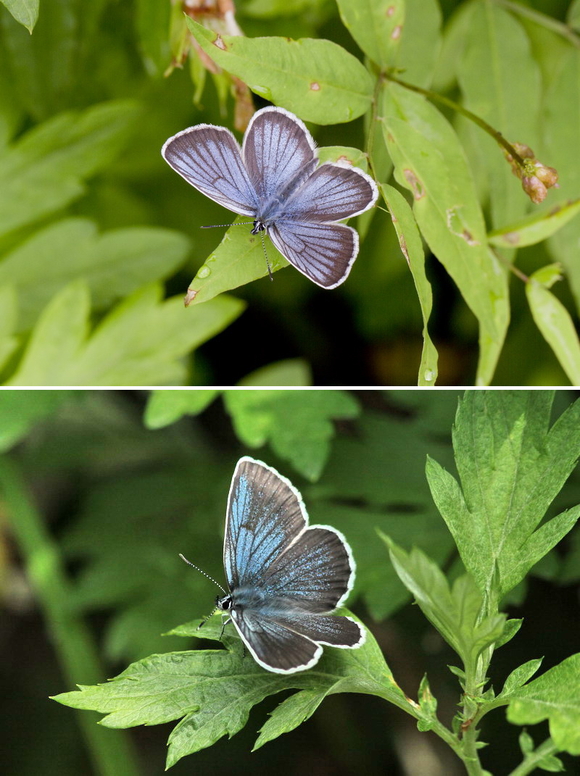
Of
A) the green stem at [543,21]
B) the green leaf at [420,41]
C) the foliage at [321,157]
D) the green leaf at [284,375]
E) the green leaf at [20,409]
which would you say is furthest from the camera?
the green leaf at [284,375]

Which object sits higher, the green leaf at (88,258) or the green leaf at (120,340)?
the green leaf at (88,258)

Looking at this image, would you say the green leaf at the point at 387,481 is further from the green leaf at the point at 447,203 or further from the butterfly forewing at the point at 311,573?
the butterfly forewing at the point at 311,573

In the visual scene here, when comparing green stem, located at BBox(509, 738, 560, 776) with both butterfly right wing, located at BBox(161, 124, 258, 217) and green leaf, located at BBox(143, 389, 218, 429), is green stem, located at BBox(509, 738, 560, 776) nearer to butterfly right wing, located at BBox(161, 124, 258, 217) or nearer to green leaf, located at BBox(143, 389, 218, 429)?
butterfly right wing, located at BBox(161, 124, 258, 217)

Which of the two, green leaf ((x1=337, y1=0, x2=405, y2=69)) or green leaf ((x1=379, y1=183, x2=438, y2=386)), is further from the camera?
green leaf ((x1=337, y1=0, x2=405, y2=69))

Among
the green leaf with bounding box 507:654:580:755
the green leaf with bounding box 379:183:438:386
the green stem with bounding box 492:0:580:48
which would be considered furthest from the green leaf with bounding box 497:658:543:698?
the green stem with bounding box 492:0:580:48

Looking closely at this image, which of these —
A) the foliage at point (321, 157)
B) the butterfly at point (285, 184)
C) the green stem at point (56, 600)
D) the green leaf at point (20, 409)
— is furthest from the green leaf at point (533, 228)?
the green stem at point (56, 600)

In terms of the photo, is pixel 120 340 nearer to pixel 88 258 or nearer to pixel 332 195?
pixel 88 258

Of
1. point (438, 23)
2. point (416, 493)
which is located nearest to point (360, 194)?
point (438, 23)
